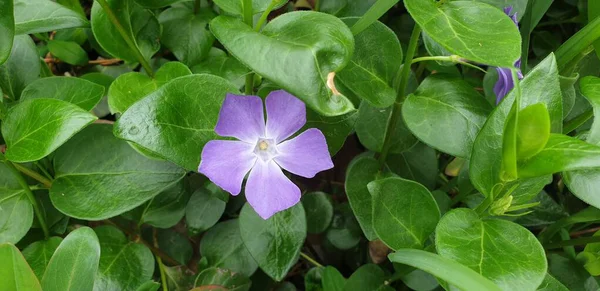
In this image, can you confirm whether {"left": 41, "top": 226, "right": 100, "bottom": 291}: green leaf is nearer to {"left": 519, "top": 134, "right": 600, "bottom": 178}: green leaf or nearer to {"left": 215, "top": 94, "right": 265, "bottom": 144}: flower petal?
{"left": 215, "top": 94, "right": 265, "bottom": 144}: flower petal

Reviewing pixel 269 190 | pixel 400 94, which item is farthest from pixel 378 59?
pixel 269 190

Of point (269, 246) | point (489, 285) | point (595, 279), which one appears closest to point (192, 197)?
point (269, 246)

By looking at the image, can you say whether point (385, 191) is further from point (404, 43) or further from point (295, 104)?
point (404, 43)

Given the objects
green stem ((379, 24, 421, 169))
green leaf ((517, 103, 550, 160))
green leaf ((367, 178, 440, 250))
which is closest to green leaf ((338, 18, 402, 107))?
green stem ((379, 24, 421, 169))

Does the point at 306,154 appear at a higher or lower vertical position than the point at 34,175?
higher

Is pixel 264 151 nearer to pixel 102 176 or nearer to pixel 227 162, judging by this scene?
pixel 227 162
